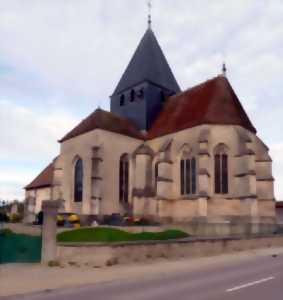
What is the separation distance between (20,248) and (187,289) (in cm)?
699

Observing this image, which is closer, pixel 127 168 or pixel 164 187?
pixel 164 187

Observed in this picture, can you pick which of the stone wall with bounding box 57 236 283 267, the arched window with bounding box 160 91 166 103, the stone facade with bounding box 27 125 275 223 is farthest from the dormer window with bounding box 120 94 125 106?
the stone wall with bounding box 57 236 283 267

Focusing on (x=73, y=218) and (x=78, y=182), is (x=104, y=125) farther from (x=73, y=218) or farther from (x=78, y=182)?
(x=73, y=218)

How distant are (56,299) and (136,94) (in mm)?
28719

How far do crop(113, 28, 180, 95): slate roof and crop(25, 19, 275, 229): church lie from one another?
206mm

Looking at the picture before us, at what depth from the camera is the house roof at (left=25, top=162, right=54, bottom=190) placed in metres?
37.8

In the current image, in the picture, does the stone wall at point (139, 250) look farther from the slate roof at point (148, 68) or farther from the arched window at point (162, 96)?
the slate roof at point (148, 68)

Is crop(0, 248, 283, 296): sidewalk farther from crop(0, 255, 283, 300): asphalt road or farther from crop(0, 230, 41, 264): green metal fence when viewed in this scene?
crop(0, 255, 283, 300): asphalt road

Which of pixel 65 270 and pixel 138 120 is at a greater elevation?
pixel 138 120

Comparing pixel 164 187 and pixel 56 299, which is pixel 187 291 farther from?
pixel 164 187

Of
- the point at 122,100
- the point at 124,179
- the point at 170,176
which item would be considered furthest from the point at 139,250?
the point at 122,100

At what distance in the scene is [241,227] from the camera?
79.8 ft

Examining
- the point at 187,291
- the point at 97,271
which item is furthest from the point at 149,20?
the point at 187,291

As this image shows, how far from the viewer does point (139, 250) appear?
14016mm
